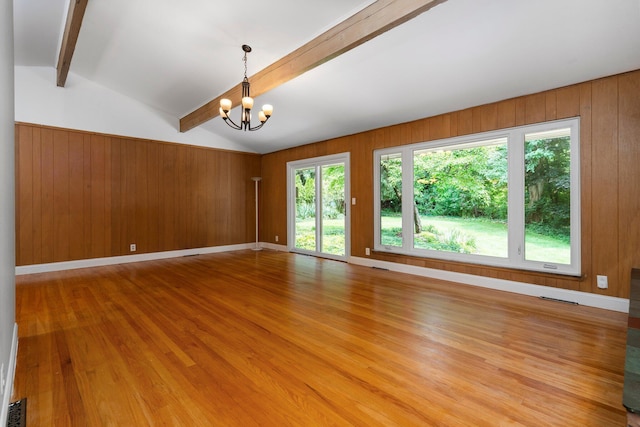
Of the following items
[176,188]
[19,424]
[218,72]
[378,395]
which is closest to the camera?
[19,424]

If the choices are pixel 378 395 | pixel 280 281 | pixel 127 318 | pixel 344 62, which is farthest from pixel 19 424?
pixel 344 62

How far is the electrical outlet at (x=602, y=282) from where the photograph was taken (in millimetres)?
3123

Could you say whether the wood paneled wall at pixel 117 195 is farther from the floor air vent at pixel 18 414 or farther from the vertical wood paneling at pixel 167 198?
the floor air vent at pixel 18 414

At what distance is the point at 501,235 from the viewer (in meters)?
3.94

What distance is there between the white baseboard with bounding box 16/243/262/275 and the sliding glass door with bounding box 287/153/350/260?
5.70ft

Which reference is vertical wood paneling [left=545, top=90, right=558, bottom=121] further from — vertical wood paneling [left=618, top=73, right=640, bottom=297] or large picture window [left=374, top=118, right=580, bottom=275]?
vertical wood paneling [left=618, top=73, right=640, bottom=297]

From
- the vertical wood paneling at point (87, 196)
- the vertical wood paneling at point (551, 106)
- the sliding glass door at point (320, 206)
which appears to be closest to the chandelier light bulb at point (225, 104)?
the sliding glass door at point (320, 206)

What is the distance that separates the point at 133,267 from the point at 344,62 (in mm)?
4914

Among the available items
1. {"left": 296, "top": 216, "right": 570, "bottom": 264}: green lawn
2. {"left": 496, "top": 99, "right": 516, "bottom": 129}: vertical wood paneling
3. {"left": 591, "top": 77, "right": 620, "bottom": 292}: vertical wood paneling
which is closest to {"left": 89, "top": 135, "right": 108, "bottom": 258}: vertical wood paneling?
{"left": 296, "top": 216, "right": 570, "bottom": 264}: green lawn

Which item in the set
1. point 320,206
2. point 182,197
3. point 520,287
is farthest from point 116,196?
point 520,287

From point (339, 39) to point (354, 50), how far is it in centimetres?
45

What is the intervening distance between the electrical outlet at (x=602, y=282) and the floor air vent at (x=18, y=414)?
4812mm

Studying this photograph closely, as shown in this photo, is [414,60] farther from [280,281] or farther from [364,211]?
[280,281]

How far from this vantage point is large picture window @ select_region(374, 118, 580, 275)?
3.45m
